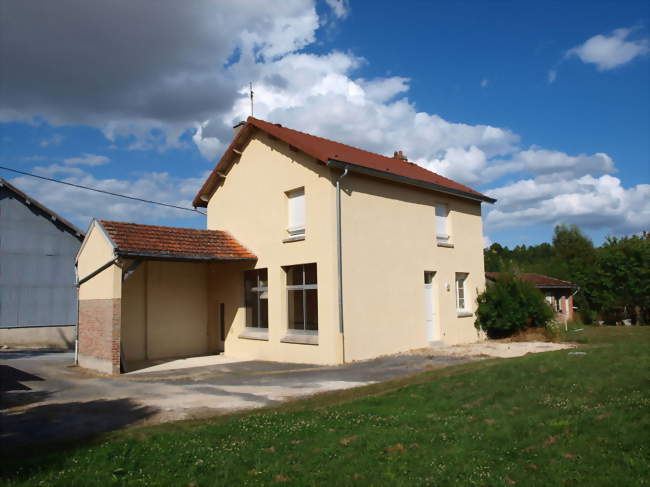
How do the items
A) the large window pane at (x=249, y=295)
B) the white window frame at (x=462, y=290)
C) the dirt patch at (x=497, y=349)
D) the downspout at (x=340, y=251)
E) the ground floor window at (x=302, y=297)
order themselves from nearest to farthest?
the downspout at (x=340, y=251)
the dirt patch at (x=497, y=349)
the ground floor window at (x=302, y=297)
the large window pane at (x=249, y=295)
the white window frame at (x=462, y=290)

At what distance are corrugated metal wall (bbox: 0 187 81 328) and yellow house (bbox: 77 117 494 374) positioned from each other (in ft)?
31.6

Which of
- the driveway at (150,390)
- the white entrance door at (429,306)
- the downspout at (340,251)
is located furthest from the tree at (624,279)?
the downspout at (340,251)

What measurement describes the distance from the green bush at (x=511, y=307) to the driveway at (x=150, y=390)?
206 inches

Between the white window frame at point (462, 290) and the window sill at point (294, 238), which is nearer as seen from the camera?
the window sill at point (294, 238)

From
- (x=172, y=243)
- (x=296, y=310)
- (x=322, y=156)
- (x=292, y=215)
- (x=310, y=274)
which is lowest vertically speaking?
(x=296, y=310)

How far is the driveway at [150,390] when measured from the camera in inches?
319

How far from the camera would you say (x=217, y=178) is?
18844mm

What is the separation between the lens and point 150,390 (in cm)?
1109

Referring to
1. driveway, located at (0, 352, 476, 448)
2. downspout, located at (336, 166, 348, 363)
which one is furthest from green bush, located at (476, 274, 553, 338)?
downspout, located at (336, 166, 348, 363)

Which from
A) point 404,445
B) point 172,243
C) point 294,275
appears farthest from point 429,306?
point 404,445

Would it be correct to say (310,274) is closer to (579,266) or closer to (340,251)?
(340,251)

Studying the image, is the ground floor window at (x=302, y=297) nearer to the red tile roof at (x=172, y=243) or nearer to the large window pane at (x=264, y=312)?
the large window pane at (x=264, y=312)

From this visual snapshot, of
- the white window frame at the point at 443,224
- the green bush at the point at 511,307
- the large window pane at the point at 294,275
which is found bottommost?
the green bush at the point at 511,307

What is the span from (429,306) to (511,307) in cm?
Result: 345
